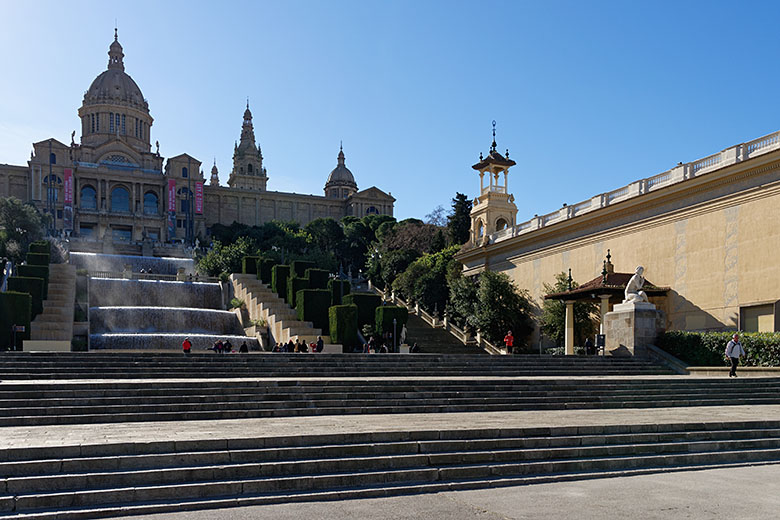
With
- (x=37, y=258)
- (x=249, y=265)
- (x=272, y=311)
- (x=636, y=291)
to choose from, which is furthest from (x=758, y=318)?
(x=37, y=258)

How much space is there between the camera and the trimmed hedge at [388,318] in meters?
38.6

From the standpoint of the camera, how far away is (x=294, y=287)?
42281 millimetres

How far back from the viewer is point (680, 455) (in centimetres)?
1198

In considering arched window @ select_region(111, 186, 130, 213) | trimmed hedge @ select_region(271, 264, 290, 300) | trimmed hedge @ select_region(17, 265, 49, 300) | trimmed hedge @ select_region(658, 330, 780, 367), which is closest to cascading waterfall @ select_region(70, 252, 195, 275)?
trimmed hedge @ select_region(17, 265, 49, 300)

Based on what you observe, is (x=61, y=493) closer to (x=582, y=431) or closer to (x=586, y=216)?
(x=582, y=431)

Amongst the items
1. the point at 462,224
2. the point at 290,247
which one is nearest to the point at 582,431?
the point at 462,224

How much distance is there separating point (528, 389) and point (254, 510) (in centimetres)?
1032

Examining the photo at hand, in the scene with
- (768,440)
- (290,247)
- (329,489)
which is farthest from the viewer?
(290,247)

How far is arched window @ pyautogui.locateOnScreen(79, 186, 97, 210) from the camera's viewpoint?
109 metres

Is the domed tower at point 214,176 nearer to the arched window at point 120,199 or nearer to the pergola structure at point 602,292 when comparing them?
the arched window at point 120,199

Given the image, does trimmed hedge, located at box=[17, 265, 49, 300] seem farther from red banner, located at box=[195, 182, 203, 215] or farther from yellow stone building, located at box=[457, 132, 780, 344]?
red banner, located at box=[195, 182, 203, 215]

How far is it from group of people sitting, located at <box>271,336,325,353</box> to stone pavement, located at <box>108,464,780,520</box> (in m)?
22.8

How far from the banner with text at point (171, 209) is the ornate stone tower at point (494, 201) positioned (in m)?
69.0

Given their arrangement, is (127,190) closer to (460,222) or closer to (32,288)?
(460,222)
